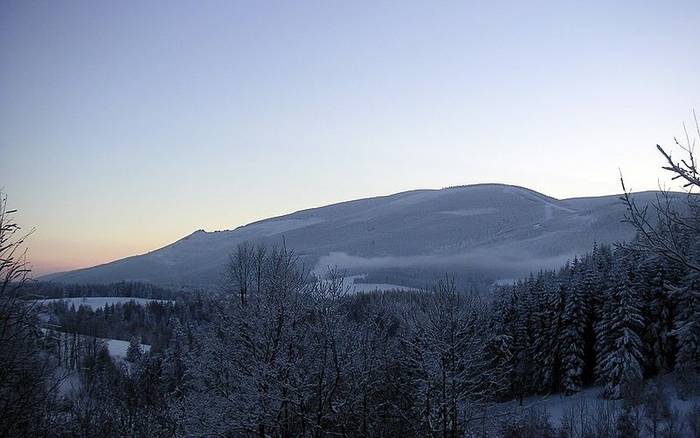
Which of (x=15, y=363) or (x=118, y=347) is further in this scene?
(x=118, y=347)

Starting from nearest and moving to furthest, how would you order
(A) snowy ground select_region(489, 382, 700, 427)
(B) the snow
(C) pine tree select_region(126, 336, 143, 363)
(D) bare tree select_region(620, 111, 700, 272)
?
1. (D) bare tree select_region(620, 111, 700, 272)
2. (A) snowy ground select_region(489, 382, 700, 427)
3. (C) pine tree select_region(126, 336, 143, 363)
4. (B) the snow

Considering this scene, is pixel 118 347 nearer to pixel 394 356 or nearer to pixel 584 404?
pixel 394 356

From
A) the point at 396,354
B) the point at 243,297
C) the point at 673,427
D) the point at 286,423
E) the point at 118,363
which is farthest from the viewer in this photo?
the point at 118,363

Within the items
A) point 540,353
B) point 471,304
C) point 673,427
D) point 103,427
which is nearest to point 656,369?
point 540,353

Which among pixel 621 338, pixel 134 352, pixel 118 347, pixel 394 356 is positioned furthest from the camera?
pixel 118 347

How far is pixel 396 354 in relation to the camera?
35781 millimetres

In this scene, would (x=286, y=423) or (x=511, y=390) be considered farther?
(x=511, y=390)

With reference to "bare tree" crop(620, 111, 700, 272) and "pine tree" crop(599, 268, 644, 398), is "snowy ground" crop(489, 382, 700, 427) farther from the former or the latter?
"bare tree" crop(620, 111, 700, 272)

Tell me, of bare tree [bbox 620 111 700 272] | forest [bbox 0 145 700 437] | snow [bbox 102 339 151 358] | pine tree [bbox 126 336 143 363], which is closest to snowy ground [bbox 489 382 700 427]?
forest [bbox 0 145 700 437]

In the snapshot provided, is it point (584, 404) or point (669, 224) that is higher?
point (669, 224)

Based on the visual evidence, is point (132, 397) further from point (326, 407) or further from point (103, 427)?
point (326, 407)

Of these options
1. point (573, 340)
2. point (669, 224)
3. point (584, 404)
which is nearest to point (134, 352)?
point (573, 340)

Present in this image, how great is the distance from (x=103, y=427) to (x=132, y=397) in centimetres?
2818

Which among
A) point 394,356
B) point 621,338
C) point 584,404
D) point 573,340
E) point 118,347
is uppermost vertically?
point 394,356
